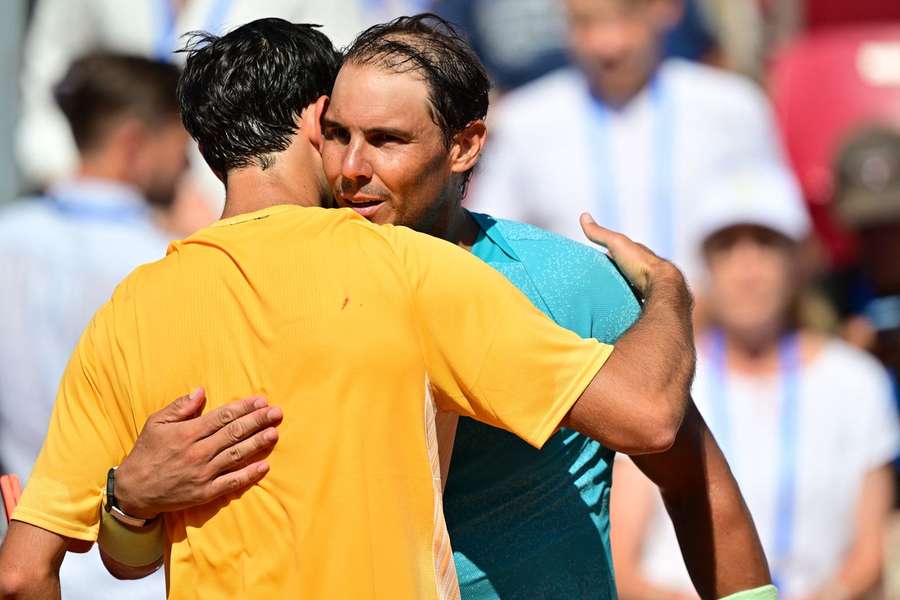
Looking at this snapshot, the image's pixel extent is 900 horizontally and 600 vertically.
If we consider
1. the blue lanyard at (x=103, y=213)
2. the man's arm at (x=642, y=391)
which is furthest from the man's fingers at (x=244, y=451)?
the blue lanyard at (x=103, y=213)

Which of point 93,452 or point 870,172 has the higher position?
point 93,452

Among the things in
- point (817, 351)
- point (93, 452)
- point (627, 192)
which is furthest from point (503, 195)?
point (93, 452)

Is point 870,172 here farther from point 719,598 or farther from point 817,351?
point 719,598

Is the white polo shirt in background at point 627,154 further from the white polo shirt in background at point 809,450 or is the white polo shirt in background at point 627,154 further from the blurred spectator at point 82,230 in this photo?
the blurred spectator at point 82,230

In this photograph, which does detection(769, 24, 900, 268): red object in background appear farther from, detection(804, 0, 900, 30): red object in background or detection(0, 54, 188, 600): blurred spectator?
detection(0, 54, 188, 600): blurred spectator

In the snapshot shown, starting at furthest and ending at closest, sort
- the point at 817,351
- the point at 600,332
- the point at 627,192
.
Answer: the point at 627,192, the point at 817,351, the point at 600,332

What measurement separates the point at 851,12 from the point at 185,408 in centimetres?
579

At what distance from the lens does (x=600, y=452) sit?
3211mm

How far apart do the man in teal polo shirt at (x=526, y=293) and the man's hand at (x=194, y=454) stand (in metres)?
0.51

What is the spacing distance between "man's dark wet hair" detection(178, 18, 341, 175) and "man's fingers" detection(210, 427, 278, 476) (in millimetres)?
483

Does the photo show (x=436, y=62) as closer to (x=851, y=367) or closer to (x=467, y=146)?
(x=467, y=146)

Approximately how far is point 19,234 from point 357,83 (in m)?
2.61

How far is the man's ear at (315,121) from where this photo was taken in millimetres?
2834

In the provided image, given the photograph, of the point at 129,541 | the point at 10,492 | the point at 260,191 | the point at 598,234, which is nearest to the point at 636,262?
the point at 598,234
